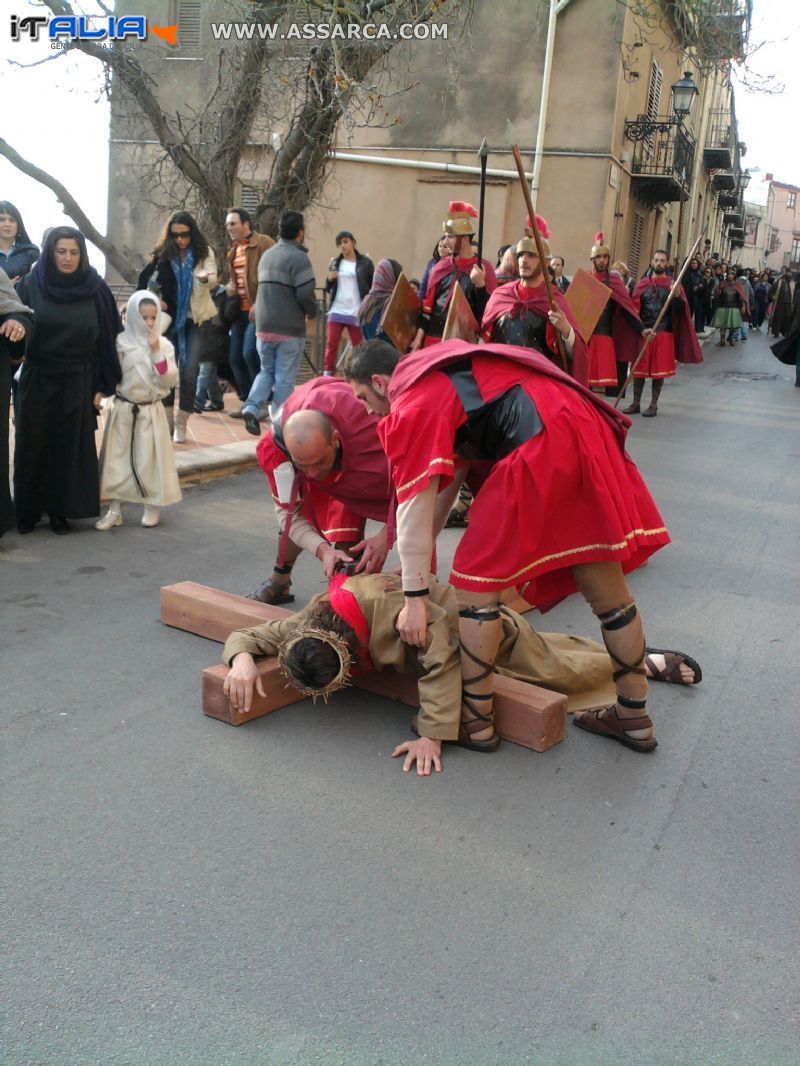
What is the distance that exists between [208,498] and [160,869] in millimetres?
4660

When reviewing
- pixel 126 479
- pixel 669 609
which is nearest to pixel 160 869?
pixel 669 609

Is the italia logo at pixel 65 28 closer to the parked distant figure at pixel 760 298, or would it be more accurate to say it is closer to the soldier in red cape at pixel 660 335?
the soldier in red cape at pixel 660 335

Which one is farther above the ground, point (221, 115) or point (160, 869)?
point (221, 115)

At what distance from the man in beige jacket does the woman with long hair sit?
4.65 metres

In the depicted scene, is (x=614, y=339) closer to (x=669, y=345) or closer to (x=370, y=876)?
(x=669, y=345)

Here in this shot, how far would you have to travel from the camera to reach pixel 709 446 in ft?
34.7

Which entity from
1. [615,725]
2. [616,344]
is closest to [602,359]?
[616,344]

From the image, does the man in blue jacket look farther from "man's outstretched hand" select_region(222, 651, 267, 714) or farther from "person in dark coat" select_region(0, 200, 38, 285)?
"man's outstretched hand" select_region(222, 651, 267, 714)

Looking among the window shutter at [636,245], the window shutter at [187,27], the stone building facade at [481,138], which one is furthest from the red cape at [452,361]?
the window shutter at [636,245]

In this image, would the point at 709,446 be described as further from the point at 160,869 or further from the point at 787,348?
the point at 160,869

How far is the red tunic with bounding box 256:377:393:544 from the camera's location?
4.12m

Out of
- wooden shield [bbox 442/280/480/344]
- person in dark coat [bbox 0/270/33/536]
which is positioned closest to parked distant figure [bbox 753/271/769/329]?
wooden shield [bbox 442/280/480/344]

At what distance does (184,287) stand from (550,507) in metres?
5.71

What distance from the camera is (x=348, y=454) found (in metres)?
4.12
